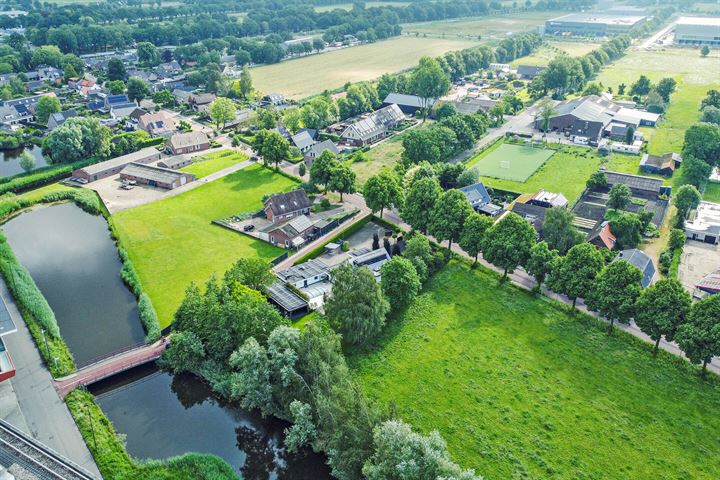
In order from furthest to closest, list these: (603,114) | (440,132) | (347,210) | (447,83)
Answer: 1. (447,83)
2. (603,114)
3. (440,132)
4. (347,210)

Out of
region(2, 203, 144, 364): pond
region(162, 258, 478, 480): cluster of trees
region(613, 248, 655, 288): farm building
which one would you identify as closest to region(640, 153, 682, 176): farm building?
region(613, 248, 655, 288): farm building

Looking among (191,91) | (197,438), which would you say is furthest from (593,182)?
(191,91)

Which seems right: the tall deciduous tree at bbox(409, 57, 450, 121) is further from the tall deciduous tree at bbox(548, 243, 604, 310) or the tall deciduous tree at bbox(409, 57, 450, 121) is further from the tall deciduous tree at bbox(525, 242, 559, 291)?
the tall deciduous tree at bbox(548, 243, 604, 310)

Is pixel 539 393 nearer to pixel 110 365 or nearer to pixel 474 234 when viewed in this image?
pixel 474 234

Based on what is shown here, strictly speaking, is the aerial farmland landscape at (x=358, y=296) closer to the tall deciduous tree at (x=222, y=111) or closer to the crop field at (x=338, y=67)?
the tall deciduous tree at (x=222, y=111)

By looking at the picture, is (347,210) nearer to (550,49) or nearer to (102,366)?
(102,366)

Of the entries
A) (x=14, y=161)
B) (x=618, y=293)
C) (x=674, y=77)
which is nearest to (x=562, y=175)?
(x=618, y=293)
